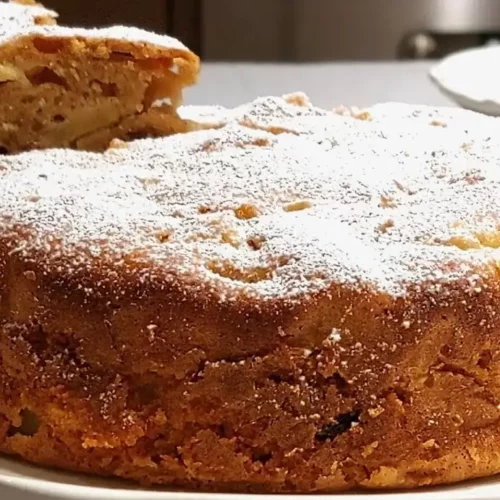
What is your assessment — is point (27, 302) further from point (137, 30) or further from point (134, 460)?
point (137, 30)

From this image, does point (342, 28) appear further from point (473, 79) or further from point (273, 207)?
point (273, 207)

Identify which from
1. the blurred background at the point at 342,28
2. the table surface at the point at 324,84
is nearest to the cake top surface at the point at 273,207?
the table surface at the point at 324,84

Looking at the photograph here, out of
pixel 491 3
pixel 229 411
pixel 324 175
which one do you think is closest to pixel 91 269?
pixel 229 411

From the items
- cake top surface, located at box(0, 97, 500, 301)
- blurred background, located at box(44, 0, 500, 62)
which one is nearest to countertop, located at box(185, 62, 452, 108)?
cake top surface, located at box(0, 97, 500, 301)

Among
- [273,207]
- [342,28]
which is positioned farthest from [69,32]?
[342,28]

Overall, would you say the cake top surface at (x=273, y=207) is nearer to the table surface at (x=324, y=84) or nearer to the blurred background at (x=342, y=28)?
the table surface at (x=324, y=84)
